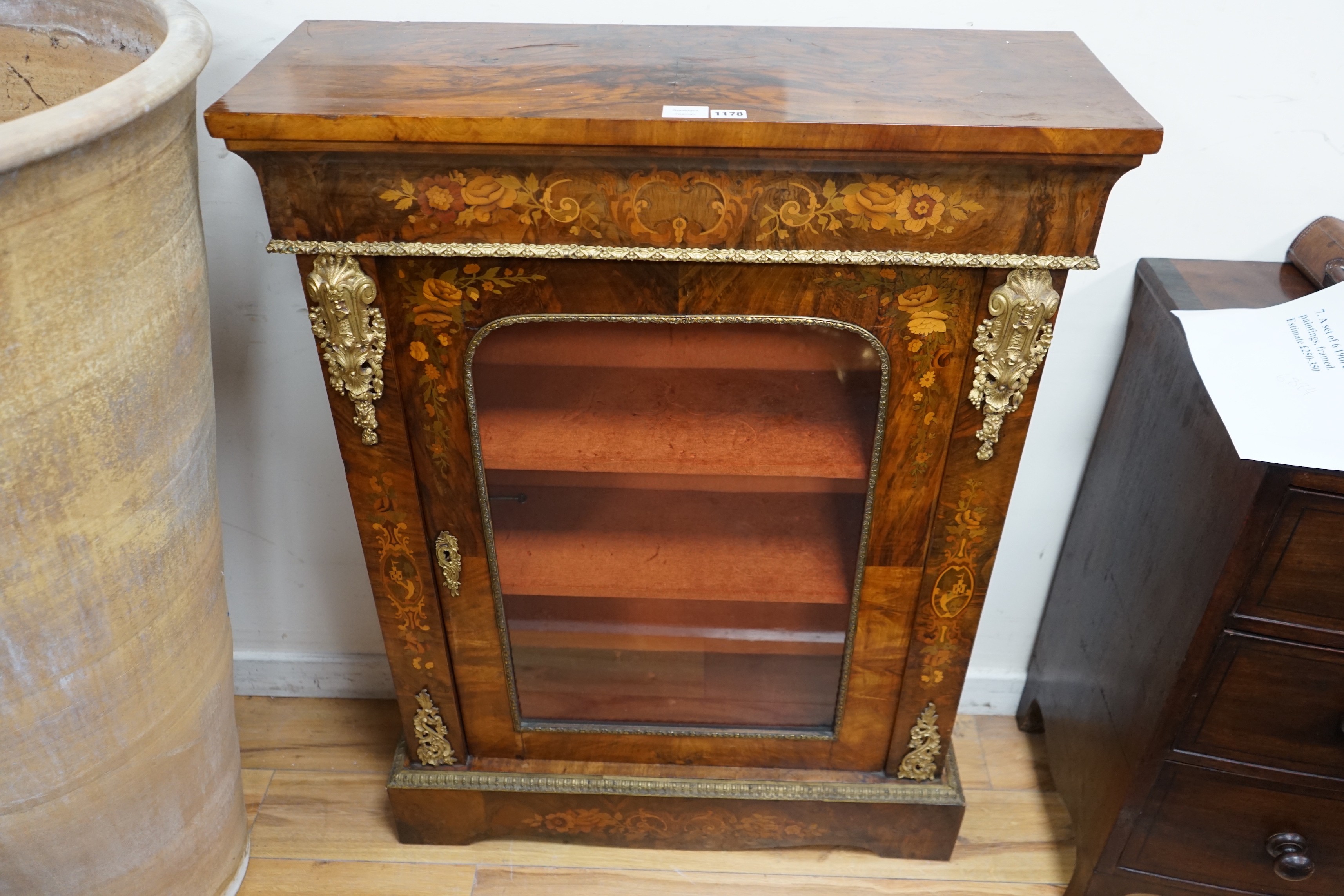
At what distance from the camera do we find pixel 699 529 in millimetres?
986

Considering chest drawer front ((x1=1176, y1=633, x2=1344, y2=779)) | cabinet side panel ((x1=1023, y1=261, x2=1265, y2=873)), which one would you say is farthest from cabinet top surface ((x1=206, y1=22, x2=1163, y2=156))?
chest drawer front ((x1=1176, y1=633, x2=1344, y2=779))

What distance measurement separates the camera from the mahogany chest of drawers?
0.86 meters

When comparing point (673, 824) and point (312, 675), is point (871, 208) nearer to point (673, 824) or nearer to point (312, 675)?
point (673, 824)

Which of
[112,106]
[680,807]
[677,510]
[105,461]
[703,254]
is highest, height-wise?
[112,106]

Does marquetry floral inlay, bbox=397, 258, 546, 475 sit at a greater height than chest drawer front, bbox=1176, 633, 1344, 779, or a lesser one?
greater

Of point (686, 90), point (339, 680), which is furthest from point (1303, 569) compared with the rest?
point (339, 680)

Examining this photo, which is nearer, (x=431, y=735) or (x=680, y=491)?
(x=680, y=491)

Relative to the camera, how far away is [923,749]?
111cm

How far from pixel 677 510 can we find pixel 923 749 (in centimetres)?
41

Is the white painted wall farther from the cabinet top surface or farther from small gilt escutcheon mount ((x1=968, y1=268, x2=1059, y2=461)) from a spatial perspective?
small gilt escutcheon mount ((x1=968, y1=268, x2=1059, y2=461))

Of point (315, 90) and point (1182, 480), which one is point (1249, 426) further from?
point (315, 90)

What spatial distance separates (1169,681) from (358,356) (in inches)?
31.0

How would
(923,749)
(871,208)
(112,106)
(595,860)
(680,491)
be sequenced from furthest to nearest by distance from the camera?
(595,860), (923,749), (680,491), (871,208), (112,106)

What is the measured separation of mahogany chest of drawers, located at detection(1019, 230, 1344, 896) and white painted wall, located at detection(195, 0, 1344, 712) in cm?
4
